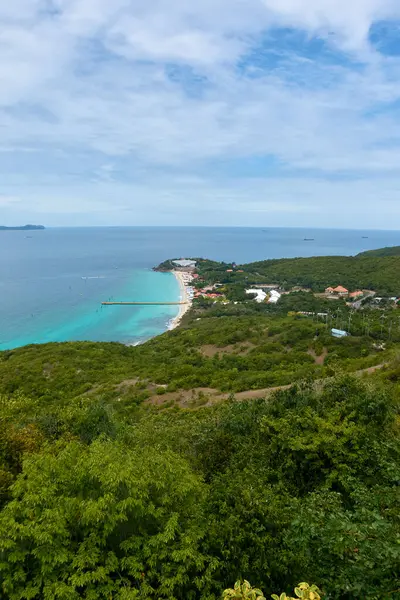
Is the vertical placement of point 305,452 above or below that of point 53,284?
above

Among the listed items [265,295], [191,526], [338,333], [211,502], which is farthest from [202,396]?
[265,295]

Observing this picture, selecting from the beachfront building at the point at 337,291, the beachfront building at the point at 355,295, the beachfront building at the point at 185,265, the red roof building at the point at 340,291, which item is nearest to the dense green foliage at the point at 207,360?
the beachfront building at the point at 355,295

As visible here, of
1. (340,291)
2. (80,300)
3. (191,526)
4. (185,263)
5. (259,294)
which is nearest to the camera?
(191,526)

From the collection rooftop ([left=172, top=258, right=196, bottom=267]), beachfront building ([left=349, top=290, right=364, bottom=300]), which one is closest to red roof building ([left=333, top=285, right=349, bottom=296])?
beachfront building ([left=349, top=290, right=364, bottom=300])

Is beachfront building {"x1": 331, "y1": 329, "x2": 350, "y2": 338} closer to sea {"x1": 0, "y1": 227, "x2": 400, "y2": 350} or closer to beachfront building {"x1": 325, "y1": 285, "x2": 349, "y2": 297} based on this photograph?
sea {"x1": 0, "y1": 227, "x2": 400, "y2": 350}

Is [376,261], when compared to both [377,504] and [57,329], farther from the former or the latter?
[377,504]

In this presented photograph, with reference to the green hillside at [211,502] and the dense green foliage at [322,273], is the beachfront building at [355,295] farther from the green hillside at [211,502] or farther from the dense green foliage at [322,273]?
the green hillside at [211,502]

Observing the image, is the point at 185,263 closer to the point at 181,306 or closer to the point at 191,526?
the point at 181,306

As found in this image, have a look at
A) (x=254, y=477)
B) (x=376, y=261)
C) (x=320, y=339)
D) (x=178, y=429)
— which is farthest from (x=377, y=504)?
(x=376, y=261)
